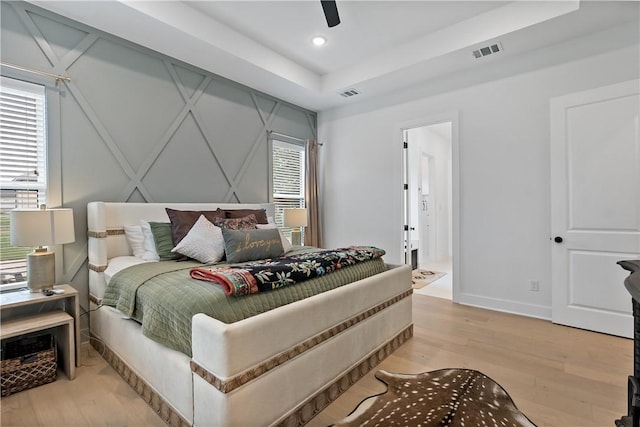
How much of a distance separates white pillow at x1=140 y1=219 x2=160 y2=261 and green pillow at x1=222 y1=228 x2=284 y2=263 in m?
0.67

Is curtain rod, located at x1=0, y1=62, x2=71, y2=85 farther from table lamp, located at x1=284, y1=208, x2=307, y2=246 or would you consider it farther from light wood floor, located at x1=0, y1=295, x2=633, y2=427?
table lamp, located at x1=284, y1=208, x2=307, y2=246

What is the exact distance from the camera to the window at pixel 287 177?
464cm

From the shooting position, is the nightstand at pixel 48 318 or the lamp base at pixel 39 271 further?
the lamp base at pixel 39 271

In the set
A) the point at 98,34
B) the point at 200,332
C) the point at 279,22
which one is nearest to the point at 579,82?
the point at 279,22

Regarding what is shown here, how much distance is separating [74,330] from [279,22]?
3237mm

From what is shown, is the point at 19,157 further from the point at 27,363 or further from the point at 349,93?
the point at 349,93

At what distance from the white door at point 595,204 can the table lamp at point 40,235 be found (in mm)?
4307

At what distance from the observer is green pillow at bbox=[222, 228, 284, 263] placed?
2.55 m

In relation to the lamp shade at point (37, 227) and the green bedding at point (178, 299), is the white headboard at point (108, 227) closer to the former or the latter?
the lamp shade at point (37, 227)

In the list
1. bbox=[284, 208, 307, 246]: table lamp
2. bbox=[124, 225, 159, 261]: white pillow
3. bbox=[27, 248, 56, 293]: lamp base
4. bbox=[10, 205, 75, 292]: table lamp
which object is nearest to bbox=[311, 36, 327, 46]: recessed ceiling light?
bbox=[284, 208, 307, 246]: table lamp

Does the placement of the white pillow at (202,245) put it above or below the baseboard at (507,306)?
above

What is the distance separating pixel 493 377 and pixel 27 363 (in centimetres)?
308

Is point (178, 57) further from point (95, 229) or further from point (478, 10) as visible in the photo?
point (478, 10)

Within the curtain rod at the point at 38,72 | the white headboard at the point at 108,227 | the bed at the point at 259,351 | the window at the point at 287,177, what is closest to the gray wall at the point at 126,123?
the curtain rod at the point at 38,72
